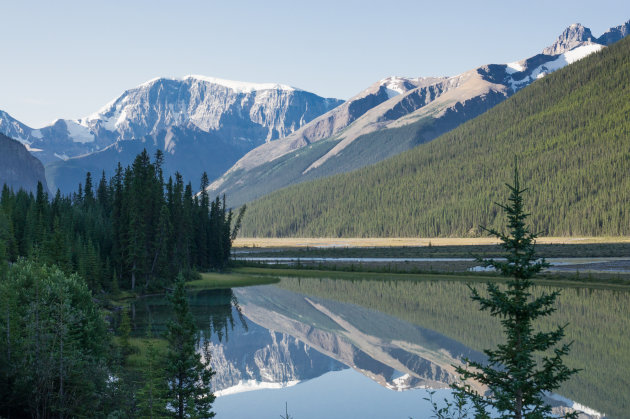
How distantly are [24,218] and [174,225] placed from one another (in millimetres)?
22581

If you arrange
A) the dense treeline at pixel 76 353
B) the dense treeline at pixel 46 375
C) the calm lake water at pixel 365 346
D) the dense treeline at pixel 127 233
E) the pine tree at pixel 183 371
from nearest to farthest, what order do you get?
the dense treeline at pixel 46 375 → the dense treeline at pixel 76 353 → the pine tree at pixel 183 371 → the calm lake water at pixel 365 346 → the dense treeline at pixel 127 233

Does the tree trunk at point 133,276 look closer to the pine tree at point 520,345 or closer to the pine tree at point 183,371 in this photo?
the pine tree at point 183,371

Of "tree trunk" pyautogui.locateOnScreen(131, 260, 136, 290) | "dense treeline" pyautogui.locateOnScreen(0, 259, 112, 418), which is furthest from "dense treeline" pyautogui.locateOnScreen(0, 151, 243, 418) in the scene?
"tree trunk" pyautogui.locateOnScreen(131, 260, 136, 290)

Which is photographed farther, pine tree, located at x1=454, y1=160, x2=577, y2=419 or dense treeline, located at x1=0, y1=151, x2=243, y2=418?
dense treeline, located at x1=0, y1=151, x2=243, y2=418

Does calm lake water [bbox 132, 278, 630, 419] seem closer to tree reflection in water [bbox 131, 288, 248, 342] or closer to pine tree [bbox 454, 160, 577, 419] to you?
tree reflection in water [bbox 131, 288, 248, 342]

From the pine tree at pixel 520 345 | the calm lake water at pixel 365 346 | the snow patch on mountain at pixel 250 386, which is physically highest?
the pine tree at pixel 520 345

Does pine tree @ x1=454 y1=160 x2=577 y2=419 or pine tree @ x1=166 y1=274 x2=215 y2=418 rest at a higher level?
pine tree @ x1=454 y1=160 x2=577 y2=419

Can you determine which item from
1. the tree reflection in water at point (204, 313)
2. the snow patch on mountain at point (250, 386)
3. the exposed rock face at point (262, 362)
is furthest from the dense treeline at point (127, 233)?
the snow patch on mountain at point (250, 386)

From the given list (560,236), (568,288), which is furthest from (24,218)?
(560,236)

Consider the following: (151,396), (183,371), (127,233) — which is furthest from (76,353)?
(127,233)

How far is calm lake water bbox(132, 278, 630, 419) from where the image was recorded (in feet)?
108

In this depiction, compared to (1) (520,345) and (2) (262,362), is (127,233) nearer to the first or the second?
(2) (262,362)

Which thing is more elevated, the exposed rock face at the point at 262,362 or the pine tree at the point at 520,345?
the pine tree at the point at 520,345

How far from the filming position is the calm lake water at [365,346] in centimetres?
3278
